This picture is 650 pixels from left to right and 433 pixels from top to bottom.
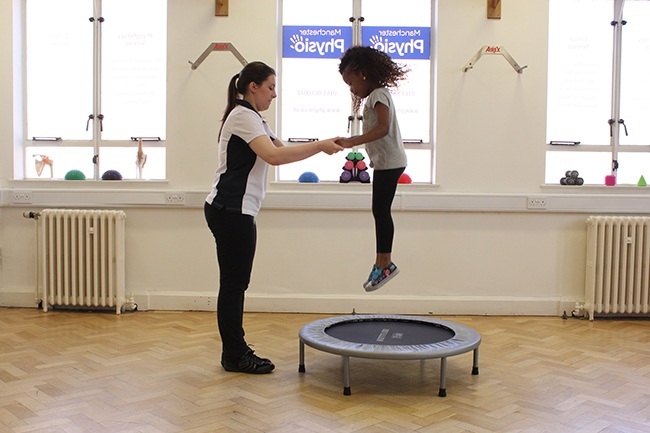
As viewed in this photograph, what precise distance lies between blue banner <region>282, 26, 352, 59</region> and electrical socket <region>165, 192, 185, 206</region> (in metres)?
1.47

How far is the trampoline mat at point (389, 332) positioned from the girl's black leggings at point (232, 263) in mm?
543

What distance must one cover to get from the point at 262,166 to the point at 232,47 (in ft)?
6.30

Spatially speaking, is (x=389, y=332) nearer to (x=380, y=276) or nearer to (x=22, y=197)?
(x=380, y=276)

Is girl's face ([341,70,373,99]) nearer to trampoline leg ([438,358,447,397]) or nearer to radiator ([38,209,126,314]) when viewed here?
trampoline leg ([438,358,447,397])

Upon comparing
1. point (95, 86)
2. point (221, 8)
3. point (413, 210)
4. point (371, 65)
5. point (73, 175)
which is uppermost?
point (221, 8)

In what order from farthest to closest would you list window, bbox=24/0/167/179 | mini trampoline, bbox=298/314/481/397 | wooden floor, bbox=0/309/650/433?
window, bbox=24/0/167/179 → mini trampoline, bbox=298/314/481/397 → wooden floor, bbox=0/309/650/433

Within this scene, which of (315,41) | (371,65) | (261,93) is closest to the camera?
(371,65)

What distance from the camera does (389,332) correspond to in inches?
142

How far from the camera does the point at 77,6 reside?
17.7ft

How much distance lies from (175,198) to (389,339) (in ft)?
8.10

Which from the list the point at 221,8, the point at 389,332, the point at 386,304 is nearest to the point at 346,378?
the point at 389,332

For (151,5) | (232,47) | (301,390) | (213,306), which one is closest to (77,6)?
(151,5)

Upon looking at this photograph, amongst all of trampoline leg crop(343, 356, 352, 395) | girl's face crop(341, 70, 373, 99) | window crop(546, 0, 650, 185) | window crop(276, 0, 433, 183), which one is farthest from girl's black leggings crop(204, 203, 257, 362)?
window crop(546, 0, 650, 185)

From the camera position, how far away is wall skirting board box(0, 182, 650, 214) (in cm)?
512
